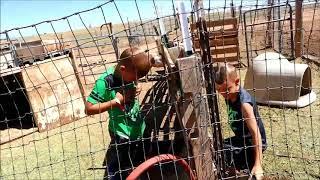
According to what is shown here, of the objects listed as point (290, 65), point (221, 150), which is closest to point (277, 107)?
point (290, 65)

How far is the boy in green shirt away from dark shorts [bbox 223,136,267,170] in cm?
81

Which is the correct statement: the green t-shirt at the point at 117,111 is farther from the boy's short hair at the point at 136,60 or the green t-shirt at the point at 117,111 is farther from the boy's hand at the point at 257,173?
the boy's hand at the point at 257,173

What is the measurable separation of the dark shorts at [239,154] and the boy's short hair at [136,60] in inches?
39.1

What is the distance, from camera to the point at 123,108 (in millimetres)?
3709

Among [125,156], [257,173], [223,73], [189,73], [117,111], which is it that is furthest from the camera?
[125,156]

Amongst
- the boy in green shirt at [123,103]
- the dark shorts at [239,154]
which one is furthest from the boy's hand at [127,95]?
the dark shorts at [239,154]

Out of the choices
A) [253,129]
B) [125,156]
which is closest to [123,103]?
[125,156]

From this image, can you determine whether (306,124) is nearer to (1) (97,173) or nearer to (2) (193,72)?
(1) (97,173)

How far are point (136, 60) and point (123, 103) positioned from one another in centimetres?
42

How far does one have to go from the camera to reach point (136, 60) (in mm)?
3461

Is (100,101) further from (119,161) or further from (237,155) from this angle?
(237,155)

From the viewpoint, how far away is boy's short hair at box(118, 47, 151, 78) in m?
3.47

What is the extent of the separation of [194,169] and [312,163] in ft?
6.60

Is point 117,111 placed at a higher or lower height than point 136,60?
lower
